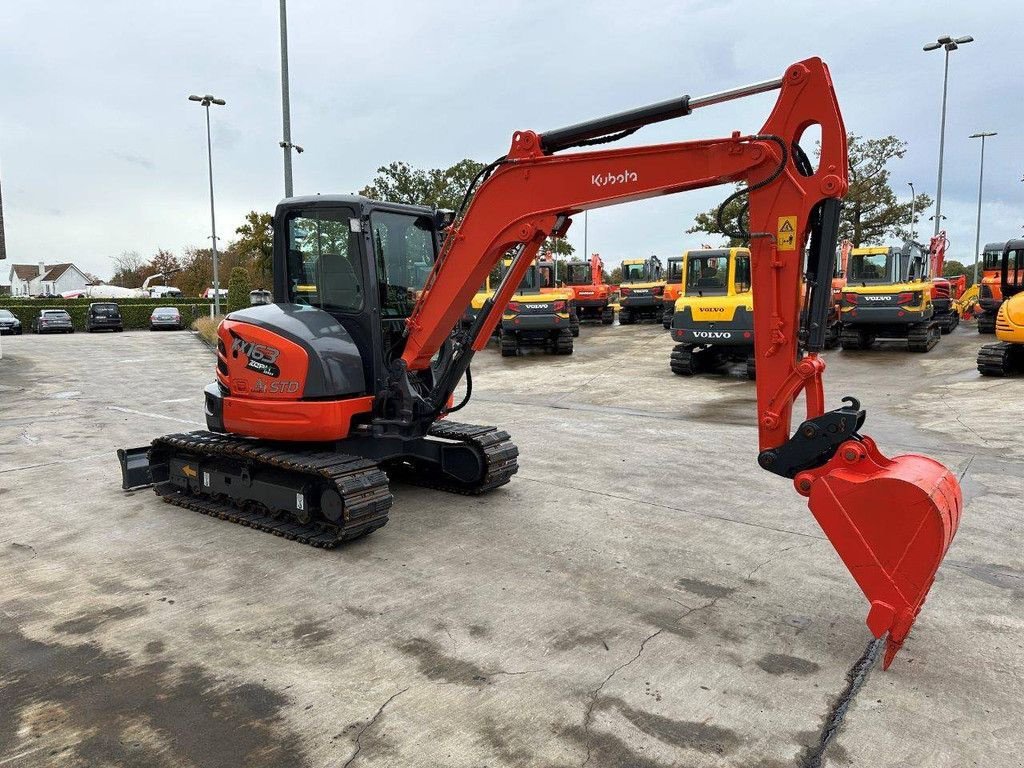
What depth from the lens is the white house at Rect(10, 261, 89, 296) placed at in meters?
98.6

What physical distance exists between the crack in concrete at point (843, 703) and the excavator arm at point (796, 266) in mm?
215

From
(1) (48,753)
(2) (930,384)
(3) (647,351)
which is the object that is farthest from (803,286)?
(3) (647,351)

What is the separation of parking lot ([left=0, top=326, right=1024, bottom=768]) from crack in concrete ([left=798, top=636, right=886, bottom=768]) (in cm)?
3

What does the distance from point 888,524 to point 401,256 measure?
14.1 feet

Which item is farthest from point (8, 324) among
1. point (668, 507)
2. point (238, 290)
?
point (668, 507)

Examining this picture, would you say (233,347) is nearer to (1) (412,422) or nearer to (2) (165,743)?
(1) (412,422)

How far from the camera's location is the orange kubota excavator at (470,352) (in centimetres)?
392

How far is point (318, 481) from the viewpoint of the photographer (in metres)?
5.82

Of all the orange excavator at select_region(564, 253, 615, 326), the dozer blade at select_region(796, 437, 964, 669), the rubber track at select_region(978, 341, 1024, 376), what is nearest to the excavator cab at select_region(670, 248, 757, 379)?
the rubber track at select_region(978, 341, 1024, 376)

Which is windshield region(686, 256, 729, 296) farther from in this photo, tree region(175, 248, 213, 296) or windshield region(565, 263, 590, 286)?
tree region(175, 248, 213, 296)

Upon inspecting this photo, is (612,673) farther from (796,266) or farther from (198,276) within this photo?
(198,276)

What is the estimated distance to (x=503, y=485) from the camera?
23.9ft

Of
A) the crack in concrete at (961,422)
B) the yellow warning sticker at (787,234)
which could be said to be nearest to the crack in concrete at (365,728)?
the yellow warning sticker at (787,234)

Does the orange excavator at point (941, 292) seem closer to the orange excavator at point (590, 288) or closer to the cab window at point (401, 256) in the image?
the orange excavator at point (590, 288)
